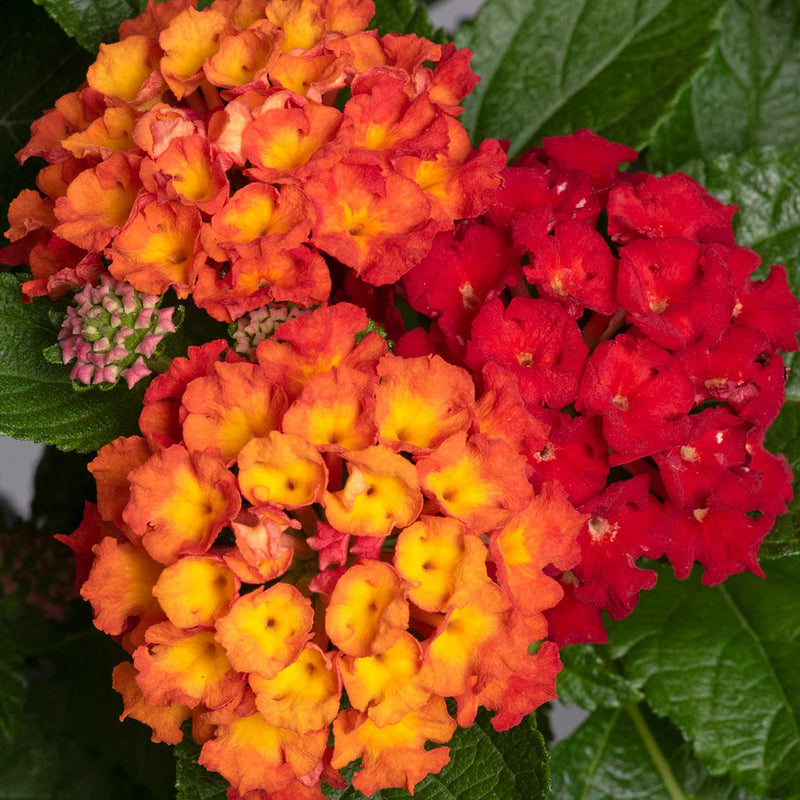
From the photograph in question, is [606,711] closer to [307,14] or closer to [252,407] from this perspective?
[252,407]

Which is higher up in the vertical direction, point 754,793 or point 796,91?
point 796,91

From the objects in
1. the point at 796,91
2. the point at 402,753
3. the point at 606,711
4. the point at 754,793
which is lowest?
the point at 606,711

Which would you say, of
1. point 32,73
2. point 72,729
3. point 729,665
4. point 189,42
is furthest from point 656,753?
point 32,73

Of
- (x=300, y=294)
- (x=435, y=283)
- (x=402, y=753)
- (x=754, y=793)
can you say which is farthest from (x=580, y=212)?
(x=754, y=793)

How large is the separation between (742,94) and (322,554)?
84cm

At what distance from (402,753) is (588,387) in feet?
0.98

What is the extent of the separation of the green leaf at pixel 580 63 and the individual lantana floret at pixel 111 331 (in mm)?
469

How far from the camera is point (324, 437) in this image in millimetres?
699

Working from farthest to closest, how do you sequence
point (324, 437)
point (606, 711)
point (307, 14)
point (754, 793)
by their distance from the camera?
point (606, 711) → point (754, 793) → point (307, 14) → point (324, 437)

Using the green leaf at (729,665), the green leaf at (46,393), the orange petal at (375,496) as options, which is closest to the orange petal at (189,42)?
the green leaf at (46,393)

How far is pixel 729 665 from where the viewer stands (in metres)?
1.04

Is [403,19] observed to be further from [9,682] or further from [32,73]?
[9,682]

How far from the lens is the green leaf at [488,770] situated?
0.81 metres

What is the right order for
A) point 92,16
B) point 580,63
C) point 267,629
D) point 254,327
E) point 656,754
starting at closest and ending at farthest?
point 267,629
point 254,327
point 92,16
point 580,63
point 656,754
